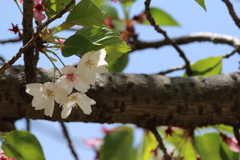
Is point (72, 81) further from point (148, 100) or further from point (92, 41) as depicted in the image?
point (148, 100)

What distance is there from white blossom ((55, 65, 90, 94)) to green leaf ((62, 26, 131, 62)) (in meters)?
0.04

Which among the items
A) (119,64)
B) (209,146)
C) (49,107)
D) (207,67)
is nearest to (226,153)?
(209,146)

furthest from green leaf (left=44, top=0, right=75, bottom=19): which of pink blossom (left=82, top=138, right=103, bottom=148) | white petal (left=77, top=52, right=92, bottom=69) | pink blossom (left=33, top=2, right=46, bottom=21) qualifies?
pink blossom (left=82, top=138, right=103, bottom=148)

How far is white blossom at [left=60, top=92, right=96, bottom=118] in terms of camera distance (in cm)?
71

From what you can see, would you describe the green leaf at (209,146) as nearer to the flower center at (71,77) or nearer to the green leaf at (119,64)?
the green leaf at (119,64)

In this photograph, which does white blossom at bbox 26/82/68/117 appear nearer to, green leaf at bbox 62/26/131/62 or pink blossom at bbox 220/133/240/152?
green leaf at bbox 62/26/131/62

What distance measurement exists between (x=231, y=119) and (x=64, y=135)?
63cm

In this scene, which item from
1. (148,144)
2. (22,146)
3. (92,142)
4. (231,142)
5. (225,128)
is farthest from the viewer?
(92,142)

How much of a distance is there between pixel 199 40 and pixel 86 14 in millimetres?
890

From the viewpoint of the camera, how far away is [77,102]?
2.36 feet

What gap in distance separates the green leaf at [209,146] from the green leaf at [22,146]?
1.95 feet

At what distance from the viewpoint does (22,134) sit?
0.84 meters

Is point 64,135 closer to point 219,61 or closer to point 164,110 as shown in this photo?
point 164,110

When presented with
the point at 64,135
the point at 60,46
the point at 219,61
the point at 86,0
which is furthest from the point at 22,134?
the point at 219,61
